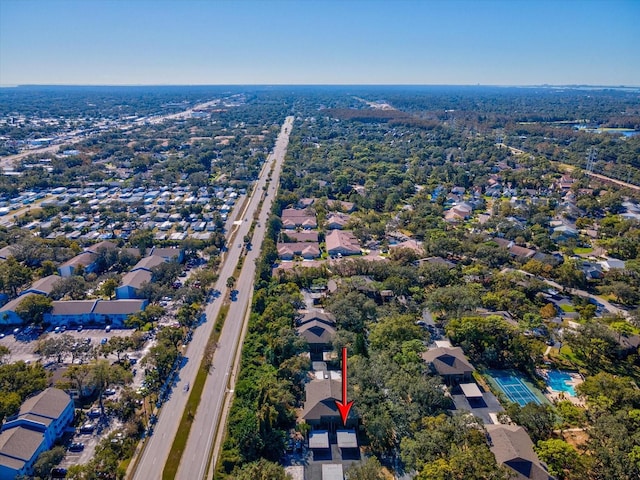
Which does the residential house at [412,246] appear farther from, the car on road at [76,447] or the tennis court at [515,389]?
the car on road at [76,447]

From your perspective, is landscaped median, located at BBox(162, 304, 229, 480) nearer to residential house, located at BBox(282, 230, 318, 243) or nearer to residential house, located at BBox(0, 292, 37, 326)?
residential house, located at BBox(0, 292, 37, 326)

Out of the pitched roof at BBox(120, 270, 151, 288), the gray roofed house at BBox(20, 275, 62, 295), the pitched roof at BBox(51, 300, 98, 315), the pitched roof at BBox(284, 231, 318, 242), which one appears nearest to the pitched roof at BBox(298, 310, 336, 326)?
the pitched roof at BBox(120, 270, 151, 288)

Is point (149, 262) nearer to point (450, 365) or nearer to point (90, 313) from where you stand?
point (90, 313)

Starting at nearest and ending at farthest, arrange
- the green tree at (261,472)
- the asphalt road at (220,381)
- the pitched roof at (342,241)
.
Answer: the green tree at (261,472) < the asphalt road at (220,381) < the pitched roof at (342,241)

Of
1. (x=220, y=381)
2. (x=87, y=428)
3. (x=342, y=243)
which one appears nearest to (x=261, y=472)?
(x=220, y=381)

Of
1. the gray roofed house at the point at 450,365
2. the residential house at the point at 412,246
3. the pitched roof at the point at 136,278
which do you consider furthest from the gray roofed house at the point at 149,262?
the gray roofed house at the point at 450,365

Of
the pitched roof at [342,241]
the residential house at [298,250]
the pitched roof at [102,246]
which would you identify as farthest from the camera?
the pitched roof at [342,241]

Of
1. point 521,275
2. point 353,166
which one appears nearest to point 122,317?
point 521,275
